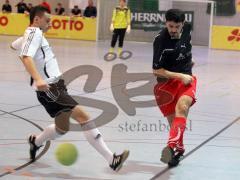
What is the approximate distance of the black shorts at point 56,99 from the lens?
5.48 m

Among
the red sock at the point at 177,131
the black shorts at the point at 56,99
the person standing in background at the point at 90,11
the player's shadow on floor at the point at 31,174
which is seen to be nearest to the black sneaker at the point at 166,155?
the red sock at the point at 177,131

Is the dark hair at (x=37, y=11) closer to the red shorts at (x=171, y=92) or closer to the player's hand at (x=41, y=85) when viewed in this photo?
the player's hand at (x=41, y=85)

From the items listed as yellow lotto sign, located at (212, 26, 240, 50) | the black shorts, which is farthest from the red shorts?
yellow lotto sign, located at (212, 26, 240, 50)

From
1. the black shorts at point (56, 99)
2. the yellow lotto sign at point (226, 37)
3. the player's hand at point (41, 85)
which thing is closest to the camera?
the player's hand at point (41, 85)

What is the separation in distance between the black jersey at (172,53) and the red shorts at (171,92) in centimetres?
15

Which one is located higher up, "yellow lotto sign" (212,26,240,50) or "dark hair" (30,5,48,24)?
"dark hair" (30,5,48,24)

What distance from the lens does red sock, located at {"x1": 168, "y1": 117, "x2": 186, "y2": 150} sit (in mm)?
5770

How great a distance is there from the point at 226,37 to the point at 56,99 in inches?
713

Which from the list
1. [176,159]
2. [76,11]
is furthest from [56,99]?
[76,11]

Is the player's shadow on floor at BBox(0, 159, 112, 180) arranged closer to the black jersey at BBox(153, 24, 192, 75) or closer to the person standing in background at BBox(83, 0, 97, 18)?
the black jersey at BBox(153, 24, 192, 75)

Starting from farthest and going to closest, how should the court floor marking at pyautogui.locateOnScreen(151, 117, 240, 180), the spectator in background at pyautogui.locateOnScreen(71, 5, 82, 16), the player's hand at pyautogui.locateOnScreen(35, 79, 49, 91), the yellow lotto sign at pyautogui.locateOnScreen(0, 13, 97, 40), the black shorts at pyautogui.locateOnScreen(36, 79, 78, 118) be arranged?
the spectator in background at pyautogui.locateOnScreen(71, 5, 82, 16) → the yellow lotto sign at pyautogui.locateOnScreen(0, 13, 97, 40) → the court floor marking at pyautogui.locateOnScreen(151, 117, 240, 180) → the black shorts at pyautogui.locateOnScreen(36, 79, 78, 118) → the player's hand at pyautogui.locateOnScreen(35, 79, 49, 91)

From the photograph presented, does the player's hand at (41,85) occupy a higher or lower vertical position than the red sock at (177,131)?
higher

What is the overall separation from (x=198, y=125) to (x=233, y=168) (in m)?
2.34

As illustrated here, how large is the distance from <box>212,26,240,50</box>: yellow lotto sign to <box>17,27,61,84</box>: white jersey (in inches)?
702
